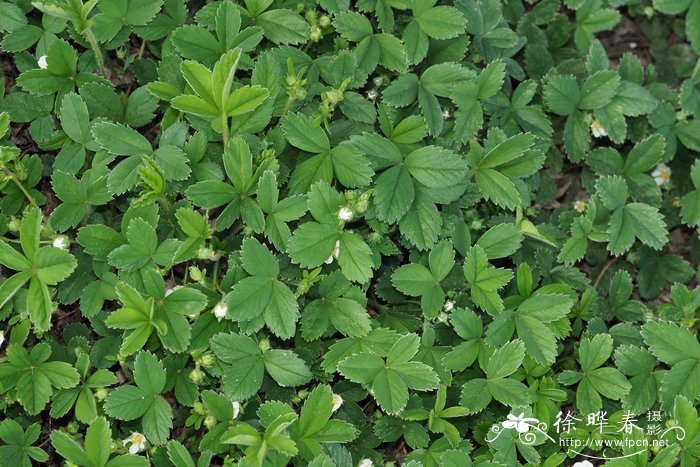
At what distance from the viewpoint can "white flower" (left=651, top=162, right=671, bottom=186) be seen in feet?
12.0

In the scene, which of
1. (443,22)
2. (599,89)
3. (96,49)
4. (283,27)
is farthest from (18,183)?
(599,89)

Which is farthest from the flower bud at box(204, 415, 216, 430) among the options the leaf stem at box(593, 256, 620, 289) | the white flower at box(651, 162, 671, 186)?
the white flower at box(651, 162, 671, 186)

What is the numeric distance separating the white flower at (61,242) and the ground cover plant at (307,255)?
0.06 m

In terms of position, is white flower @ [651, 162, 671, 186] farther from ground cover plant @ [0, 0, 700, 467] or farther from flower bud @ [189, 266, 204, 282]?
flower bud @ [189, 266, 204, 282]

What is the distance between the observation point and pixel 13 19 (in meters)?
3.02

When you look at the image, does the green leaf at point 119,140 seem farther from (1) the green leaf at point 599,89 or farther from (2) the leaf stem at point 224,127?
(1) the green leaf at point 599,89

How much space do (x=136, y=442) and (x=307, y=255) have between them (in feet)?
3.08

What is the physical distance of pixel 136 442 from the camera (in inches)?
104

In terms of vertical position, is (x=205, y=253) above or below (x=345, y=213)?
below

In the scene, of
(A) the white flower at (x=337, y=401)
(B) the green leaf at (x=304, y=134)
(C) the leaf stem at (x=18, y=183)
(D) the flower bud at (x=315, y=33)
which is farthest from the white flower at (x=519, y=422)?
(C) the leaf stem at (x=18, y=183)

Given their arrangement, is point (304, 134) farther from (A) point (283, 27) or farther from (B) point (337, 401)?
(B) point (337, 401)

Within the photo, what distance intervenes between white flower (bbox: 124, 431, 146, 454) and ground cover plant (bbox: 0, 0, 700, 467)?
0.06ft

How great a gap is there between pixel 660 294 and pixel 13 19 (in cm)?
332

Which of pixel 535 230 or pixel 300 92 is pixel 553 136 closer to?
pixel 535 230
